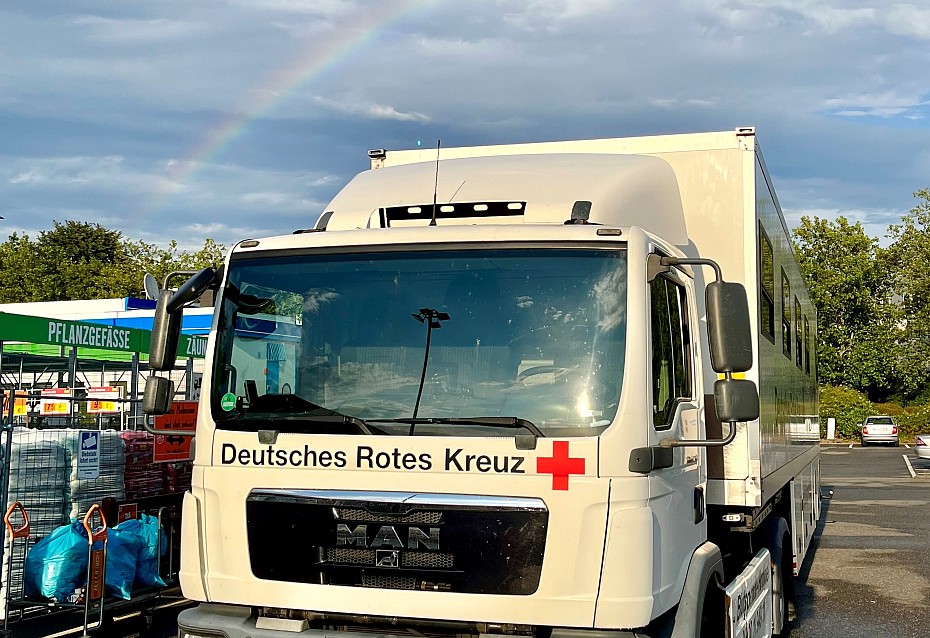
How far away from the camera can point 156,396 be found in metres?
5.21

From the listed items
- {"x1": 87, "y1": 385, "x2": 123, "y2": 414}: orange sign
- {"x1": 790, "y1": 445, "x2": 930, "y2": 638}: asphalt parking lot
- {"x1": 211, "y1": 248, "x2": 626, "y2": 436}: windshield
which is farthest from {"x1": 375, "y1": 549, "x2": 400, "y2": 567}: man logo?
{"x1": 87, "y1": 385, "x2": 123, "y2": 414}: orange sign

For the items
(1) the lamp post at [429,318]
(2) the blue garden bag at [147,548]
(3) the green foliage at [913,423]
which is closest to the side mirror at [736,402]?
(1) the lamp post at [429,318]

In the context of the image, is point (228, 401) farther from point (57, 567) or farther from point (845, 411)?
point (845, 411)

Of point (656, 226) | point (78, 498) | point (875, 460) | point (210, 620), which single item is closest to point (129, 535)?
point (78, 498)

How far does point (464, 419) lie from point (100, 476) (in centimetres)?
509

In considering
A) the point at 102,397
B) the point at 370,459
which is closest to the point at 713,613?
the point at 370,459

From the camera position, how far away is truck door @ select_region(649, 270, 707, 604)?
15.3 feet

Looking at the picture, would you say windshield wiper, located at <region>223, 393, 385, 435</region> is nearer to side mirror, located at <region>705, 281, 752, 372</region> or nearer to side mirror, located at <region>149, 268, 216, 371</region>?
side mirror, located at <region>149, 268, 216, 371</region>

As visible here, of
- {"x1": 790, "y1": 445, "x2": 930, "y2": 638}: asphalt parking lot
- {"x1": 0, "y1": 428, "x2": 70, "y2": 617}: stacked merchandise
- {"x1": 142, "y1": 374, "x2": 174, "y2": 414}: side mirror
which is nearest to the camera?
{"x1": 142, "y1": 374, "x2": 174, "y2": 414}: side mirror

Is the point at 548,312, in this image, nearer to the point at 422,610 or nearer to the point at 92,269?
the point at 422,610

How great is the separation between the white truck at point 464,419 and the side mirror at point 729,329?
0.03 feet

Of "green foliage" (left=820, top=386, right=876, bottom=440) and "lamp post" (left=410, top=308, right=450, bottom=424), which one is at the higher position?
"lamp post" (left=410, top=308, right=450, bottom=424)

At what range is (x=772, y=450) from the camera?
22.9ft

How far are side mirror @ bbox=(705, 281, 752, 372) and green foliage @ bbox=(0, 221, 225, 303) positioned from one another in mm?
53695
